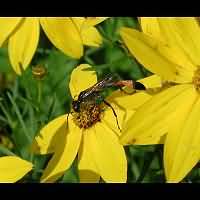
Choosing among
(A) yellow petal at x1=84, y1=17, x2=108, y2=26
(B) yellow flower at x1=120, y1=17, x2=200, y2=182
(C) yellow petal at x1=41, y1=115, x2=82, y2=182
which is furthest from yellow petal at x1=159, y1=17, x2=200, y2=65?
(C) yellow petal at x1=41, y1=115, x2=82, y2=182

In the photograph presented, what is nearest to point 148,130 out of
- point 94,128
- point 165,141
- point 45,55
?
point 165,141

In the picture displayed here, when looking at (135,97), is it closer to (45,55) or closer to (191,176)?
(191,176)

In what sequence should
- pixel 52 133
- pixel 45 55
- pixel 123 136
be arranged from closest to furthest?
1. pixel 123 136
2. pixel 52 133
3. pixel 45 55

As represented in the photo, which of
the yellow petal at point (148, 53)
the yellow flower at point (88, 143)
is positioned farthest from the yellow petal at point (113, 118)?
the yellow petal at point (148, 53)

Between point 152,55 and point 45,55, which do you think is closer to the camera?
point 152,55

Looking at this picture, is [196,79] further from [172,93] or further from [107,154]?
[107,154]

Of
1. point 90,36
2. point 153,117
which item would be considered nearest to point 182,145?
point 153,117

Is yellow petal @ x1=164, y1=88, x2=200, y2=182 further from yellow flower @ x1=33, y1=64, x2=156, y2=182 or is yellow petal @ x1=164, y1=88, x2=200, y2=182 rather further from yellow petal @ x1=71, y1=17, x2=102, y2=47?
yellow petal @ x1=71, y1=17, x2=102, y2=47
